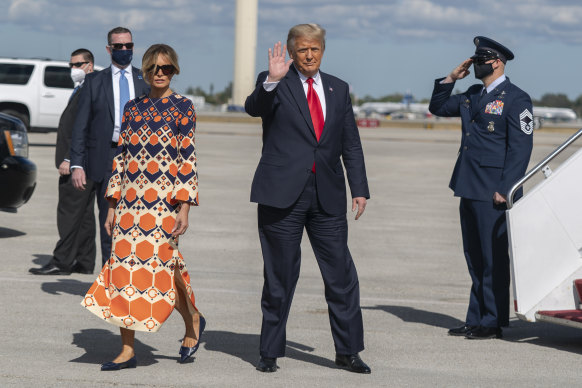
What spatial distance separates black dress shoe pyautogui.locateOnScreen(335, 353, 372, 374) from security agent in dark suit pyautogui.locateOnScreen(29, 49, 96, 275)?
153 inches

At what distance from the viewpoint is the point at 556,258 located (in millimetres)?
7066

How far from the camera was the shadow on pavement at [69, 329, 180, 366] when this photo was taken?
20.6ft

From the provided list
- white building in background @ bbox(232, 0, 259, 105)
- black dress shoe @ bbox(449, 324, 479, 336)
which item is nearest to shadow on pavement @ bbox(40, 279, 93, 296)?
black dress shoe @ bbox(449, 324, 479, 336)

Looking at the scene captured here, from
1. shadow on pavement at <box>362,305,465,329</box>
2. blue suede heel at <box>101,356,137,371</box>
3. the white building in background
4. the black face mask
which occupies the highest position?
the white building in background

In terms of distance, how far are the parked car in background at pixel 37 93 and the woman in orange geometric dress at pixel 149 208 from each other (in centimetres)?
2185

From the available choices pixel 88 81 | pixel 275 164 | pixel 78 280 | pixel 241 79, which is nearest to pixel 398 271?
pixel 78 280

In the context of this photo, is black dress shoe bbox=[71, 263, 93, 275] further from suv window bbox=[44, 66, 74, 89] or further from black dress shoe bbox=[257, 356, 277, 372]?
suv window bbox=[44, 66, 74, 89]

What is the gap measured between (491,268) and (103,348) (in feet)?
8.64

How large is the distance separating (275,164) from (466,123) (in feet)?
6.55

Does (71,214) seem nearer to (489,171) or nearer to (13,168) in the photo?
(13,168)

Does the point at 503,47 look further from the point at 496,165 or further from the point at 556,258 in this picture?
the point at 556,258

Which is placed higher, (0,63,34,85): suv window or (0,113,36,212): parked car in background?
(0,63,34,85): suv window

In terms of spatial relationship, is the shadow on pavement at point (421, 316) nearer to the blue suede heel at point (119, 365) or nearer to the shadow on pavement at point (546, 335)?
the shadow on pavement at point (546, 335)

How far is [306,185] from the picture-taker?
236 inches
